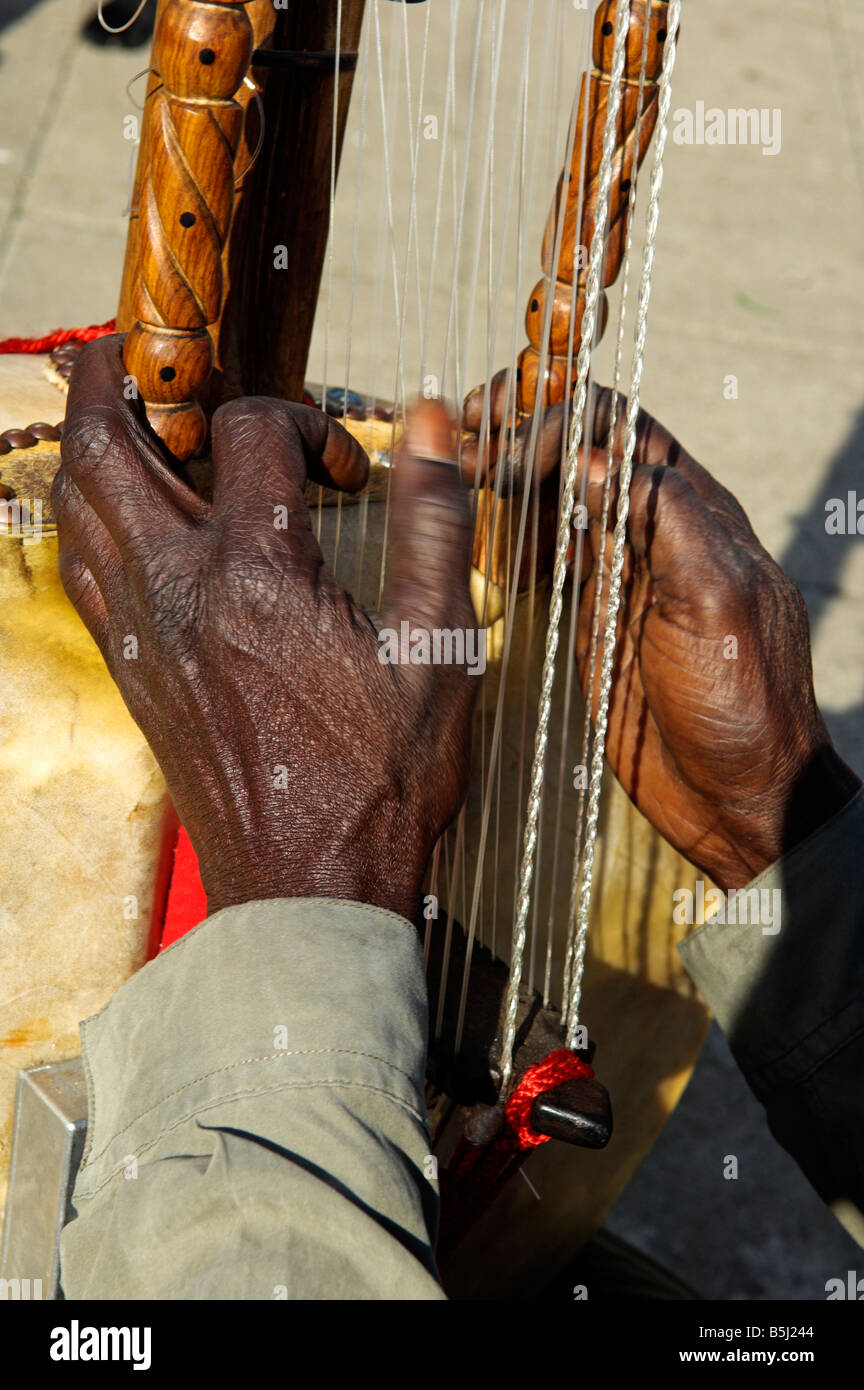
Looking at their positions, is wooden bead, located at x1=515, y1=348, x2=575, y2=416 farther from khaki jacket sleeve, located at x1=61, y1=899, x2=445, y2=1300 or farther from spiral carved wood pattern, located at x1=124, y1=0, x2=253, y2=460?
khaki jacket sleeve, located at x1=61, y1=899, x2=445, y2=1300

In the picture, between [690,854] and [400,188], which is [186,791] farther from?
[400,188]

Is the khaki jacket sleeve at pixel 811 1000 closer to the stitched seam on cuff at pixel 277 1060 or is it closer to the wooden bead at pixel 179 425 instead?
the stitched seam on cuff at pixel 277 1060

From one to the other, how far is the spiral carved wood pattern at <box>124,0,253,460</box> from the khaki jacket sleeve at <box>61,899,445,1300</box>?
448 mm

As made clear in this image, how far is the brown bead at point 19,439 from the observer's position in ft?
3.87

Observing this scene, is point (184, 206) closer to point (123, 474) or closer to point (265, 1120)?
point (123, 474)

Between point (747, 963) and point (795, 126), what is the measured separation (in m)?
4.20

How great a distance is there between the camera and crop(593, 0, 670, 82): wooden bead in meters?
1.05

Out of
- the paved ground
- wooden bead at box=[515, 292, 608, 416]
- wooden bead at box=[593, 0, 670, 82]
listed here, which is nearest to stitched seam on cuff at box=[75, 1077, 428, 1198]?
wooden bead at box=[515, 292, 608, 416]

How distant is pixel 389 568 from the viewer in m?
0.92

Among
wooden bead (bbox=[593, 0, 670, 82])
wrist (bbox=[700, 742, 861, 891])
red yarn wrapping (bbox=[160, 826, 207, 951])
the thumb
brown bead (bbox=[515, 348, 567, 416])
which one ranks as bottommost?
red yarn wrapping (bbox=[160, 826, 207, 951])

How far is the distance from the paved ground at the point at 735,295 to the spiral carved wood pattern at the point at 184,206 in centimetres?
148

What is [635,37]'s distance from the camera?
3.48 ft

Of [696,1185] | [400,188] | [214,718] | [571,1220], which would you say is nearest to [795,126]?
[400,188]

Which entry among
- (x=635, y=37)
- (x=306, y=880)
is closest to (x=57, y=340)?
(x=635, y=37)
